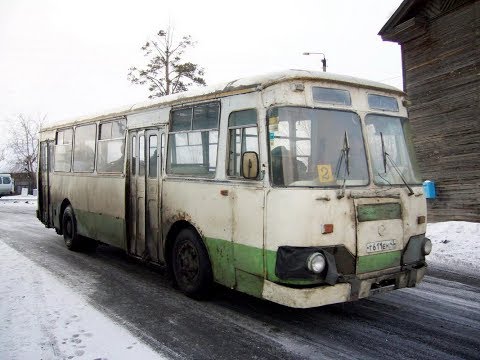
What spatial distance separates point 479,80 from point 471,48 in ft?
3.36

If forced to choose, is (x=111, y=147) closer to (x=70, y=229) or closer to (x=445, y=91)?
(x=70, y=229)

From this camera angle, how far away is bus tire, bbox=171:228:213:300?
577cm

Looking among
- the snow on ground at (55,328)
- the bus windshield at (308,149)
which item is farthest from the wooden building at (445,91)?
the snow on ground at (55,328)

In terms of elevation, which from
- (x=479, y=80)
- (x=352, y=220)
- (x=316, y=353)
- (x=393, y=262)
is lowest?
(x=316, y=353)

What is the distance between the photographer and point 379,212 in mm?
4969

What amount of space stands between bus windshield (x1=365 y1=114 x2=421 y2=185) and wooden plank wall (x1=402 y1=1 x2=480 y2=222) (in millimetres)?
8567

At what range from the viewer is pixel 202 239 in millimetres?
5766

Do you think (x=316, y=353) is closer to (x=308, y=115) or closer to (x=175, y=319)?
(x=175, y=319)

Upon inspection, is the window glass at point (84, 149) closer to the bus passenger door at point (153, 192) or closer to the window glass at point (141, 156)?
the window glass at point (141, 156)

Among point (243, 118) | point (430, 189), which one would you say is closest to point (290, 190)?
point (243, 118)

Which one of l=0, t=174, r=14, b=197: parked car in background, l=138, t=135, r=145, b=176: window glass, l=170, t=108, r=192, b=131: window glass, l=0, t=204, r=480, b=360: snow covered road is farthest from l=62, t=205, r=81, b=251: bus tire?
l=0, t=174, r=14, b=197: parked car in background

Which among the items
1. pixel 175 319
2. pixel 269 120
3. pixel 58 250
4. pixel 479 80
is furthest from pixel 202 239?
pixel 479 80

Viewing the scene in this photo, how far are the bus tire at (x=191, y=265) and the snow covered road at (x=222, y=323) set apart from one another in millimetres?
183

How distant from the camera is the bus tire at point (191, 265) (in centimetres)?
577
